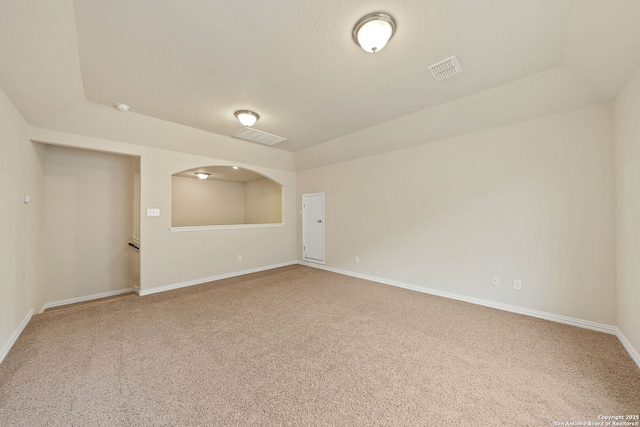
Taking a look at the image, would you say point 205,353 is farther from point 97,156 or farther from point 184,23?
point 97,156

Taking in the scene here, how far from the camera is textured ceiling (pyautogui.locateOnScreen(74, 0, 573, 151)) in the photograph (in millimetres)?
1702

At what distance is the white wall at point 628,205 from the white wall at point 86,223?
6.82 m

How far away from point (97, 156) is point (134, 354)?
3.86 m

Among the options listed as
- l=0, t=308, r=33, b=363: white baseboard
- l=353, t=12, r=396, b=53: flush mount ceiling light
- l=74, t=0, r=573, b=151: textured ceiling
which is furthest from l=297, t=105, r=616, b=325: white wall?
l=0, t=308, r=33, b=363: white baseboard

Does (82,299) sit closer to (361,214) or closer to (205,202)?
(205,202)

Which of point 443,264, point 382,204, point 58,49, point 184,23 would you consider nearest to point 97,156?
point 58,49

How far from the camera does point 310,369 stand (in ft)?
6.21

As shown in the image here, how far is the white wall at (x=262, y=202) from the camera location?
7.56 metres

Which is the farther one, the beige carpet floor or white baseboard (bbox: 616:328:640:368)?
white baseboard (bbox: 616:328:640:368)

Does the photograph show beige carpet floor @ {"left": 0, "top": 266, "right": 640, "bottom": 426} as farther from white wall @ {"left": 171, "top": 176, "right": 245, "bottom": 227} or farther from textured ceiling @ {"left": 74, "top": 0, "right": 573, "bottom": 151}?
white wall @ {"left": 171, "top": 176, "right": 245, "bottom": 227}

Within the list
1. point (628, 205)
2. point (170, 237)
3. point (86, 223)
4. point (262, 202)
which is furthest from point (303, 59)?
point (262, 202)

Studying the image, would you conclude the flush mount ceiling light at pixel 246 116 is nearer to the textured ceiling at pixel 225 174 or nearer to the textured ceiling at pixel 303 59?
the textured ceiling at pixel 303 59

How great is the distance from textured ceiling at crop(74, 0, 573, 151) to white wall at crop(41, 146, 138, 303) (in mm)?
1910

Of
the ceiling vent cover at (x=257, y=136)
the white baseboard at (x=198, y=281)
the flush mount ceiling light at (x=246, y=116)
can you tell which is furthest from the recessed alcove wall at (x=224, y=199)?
the flush mount ceiling light at (x=246, y=116)
